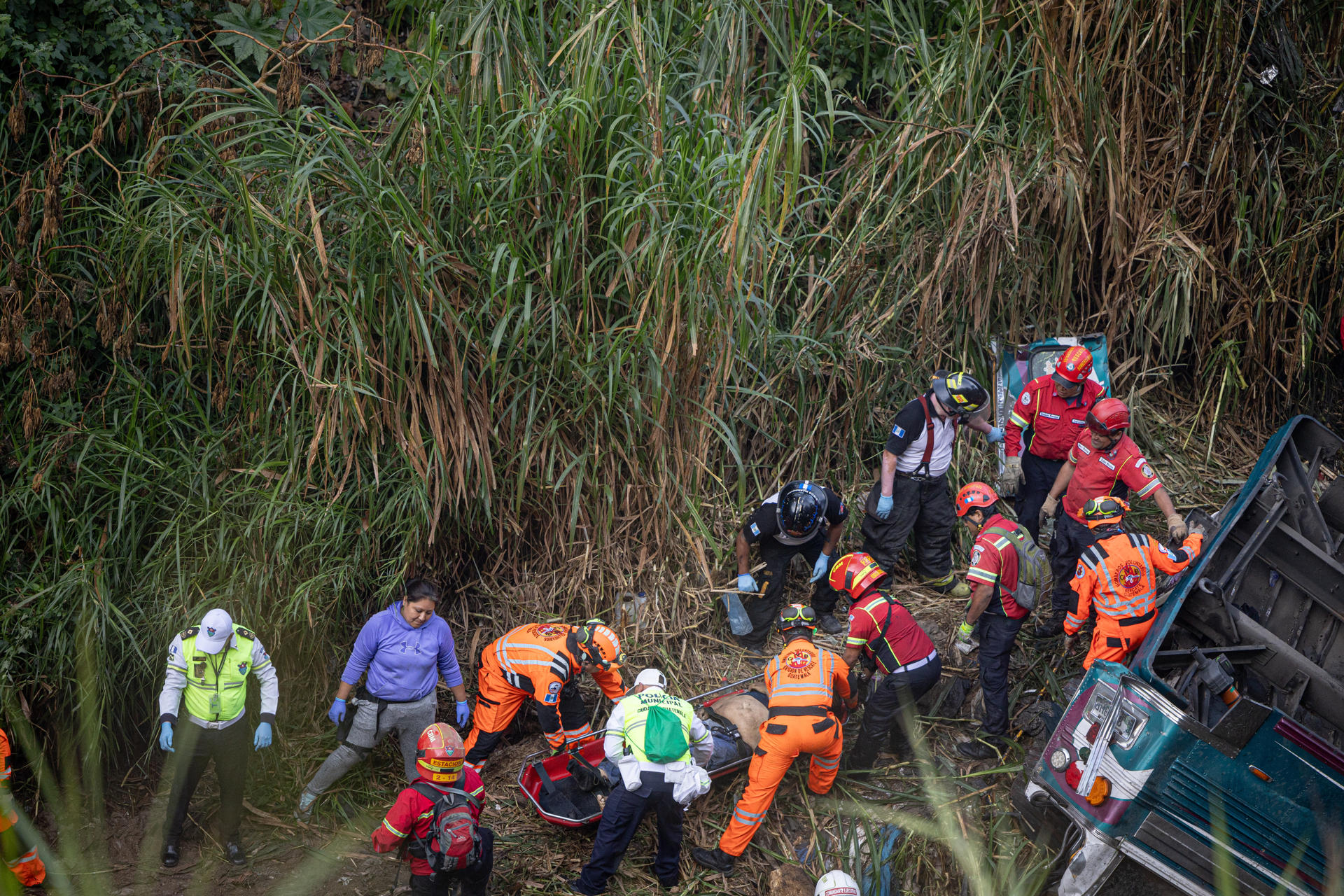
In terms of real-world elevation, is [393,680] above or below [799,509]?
below

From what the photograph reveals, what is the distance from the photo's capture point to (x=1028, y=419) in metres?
6.94

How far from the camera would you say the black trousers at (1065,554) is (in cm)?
645

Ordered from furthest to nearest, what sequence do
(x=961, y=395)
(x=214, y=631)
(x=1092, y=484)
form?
(x=961, y=395) → (x=1092, y=484) → (x=214, y=631)

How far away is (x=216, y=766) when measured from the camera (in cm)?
541

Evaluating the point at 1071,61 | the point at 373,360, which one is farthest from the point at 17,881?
the point at 1071,61

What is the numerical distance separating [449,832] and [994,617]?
3.41m

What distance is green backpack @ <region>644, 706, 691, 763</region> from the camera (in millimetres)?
4848

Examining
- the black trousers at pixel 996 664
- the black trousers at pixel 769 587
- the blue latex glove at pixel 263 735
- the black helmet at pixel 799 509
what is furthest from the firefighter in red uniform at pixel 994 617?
the blue latex glove at pixel 263 735

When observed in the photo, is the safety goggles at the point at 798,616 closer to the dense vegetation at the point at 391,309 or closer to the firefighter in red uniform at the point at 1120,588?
the dense vegetation at the point at 391,309

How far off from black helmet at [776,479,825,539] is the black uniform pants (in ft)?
2.24

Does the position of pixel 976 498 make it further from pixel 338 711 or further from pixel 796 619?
pixel 338 711

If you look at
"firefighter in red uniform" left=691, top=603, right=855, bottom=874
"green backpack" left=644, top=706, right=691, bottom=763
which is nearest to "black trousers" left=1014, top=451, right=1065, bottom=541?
"firefighter in red uniform" left=691, top=603, right=855, bottom=874

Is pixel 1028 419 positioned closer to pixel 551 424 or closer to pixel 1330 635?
pixel 1330 635

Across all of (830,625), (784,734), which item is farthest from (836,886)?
(830,625)
